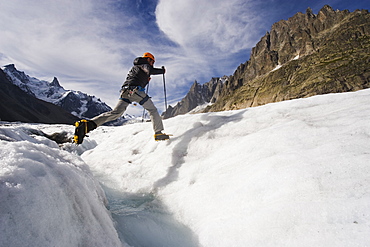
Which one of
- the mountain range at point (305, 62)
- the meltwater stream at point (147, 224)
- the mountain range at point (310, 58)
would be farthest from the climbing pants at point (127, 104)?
the mountain range at point (305, 62)

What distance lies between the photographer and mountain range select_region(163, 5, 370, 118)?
3179 inches

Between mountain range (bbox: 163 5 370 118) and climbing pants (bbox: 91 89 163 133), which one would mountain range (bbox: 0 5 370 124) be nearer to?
mountain range (bbox: 163 5 370 118)

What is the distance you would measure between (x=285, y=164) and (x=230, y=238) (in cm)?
153

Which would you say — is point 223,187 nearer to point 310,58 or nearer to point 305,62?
point 305,62

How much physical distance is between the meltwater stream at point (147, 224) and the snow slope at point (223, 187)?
0.02m

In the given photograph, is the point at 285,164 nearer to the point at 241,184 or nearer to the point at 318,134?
the point at 241,184

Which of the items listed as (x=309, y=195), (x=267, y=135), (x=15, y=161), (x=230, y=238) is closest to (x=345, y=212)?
(x=309, y=195)

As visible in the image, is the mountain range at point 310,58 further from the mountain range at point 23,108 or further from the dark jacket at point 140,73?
the mountain range at point 23,108

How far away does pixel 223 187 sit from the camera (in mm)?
3402

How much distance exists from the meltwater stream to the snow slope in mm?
19

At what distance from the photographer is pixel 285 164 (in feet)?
9.96

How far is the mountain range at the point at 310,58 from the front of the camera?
80750 mm

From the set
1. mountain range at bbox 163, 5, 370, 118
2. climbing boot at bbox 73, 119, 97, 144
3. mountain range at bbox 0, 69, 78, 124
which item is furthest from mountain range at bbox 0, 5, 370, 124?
climbing boot at bbox 73, 119, 97, 144

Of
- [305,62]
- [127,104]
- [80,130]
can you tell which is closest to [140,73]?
[127,104]
